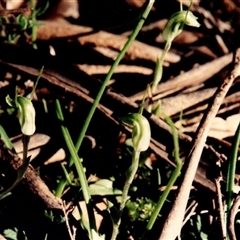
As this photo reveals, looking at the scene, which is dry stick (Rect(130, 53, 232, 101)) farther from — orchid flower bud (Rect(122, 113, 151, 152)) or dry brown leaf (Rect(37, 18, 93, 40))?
orchid flower bud (Rect(122, 113, 151, 152))

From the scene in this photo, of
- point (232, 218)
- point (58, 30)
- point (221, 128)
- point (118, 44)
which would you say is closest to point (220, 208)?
point (232, 218)

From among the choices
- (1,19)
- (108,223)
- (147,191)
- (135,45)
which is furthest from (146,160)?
(1,19)

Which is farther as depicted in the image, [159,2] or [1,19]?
[159,2]

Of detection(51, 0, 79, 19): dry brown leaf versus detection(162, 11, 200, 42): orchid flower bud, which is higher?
detection(162, 11, 200, 42): orchid flower bud

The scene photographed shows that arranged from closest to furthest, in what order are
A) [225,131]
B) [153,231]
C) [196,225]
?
[153,231] → [196,225] → [225,131]

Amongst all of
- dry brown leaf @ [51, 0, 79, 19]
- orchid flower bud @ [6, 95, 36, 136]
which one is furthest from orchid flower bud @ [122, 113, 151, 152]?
dry brown leaf @ [51, 0, 79, 19]

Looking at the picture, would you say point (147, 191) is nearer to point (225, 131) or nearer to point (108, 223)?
point (108, 223)
